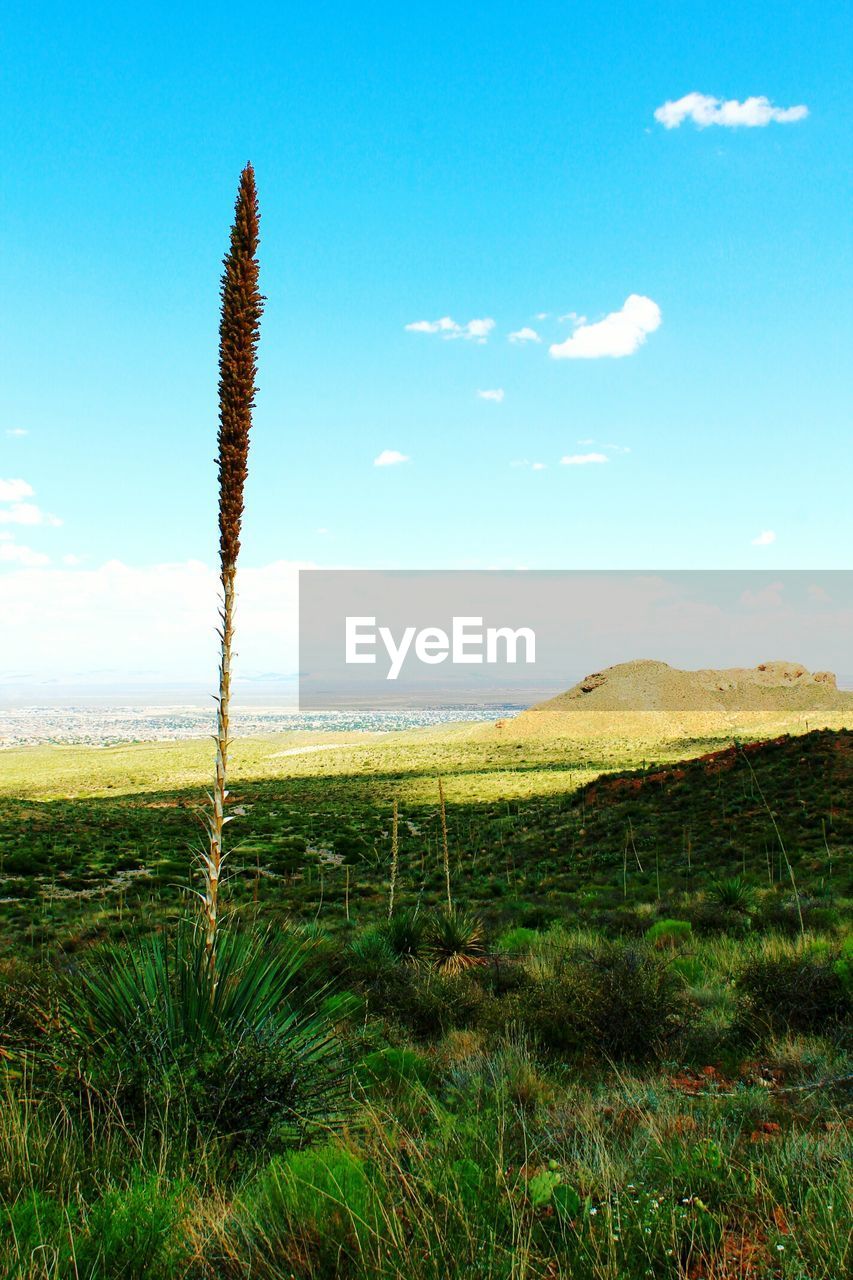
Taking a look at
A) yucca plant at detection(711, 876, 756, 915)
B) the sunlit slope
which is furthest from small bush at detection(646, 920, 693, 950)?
the sunlit slope

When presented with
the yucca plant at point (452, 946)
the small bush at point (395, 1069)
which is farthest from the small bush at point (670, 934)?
the small bush at point (395, 1069)

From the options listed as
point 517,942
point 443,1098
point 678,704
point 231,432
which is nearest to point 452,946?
point 517,942

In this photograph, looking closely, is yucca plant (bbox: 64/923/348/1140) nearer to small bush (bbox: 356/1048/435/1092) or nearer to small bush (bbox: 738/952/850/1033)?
small bush (bbox: 356/1048/435/1092)

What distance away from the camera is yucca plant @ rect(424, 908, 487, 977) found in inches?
320

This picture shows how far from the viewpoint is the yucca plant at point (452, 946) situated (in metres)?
8.12

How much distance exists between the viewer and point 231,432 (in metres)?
3.20

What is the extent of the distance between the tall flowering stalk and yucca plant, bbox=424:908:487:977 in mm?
5427

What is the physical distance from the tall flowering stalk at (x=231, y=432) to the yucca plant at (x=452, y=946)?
5.43 m

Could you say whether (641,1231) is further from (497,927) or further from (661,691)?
(661,691)

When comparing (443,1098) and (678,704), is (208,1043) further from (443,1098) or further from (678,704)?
(678,704)

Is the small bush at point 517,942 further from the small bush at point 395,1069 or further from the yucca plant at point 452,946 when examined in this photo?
the small bush at point 395,1069

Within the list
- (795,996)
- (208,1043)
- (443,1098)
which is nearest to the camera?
Answer: (208,1043)

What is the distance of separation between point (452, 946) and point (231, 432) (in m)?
6.90

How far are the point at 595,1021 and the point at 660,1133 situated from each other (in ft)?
7.75
